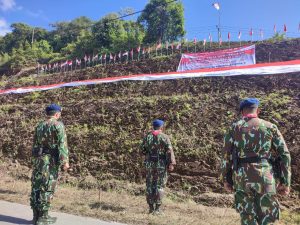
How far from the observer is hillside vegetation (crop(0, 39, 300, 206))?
934cm

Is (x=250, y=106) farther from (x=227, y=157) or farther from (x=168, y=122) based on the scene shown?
(x=168, y=122)

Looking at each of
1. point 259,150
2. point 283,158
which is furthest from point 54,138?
point 283,158

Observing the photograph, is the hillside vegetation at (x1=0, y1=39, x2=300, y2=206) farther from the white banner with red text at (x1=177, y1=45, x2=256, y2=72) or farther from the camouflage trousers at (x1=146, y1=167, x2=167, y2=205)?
the white banner with red text at (x1=177, y1=45, x2=256, y2=72)

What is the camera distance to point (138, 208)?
725 cm

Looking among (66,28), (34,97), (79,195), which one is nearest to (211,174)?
Result: (79,195)

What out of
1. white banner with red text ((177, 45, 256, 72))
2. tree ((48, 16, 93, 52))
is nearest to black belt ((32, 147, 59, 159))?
white banner with red text ((177, 45, 256, 72))

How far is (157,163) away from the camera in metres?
7.01

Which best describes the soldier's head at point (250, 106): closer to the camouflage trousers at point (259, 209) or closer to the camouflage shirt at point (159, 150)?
the camouflage trousers at point (259, 209)

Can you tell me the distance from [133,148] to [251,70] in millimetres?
6625

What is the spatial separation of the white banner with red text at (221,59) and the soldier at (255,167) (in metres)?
15.4

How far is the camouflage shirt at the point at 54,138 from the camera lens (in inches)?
231

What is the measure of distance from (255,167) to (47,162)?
3.38 m


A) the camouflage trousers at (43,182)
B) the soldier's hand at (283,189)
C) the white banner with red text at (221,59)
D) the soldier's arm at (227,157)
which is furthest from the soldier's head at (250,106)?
the white banner with red text at (221,59)

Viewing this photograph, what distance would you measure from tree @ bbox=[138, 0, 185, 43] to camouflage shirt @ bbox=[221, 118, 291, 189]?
37.4m
